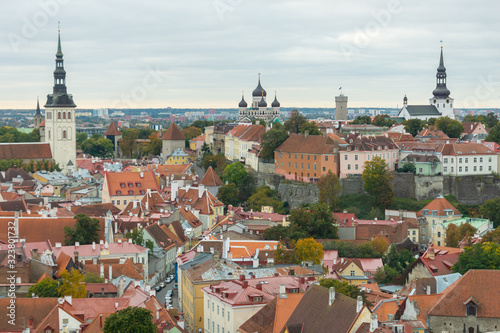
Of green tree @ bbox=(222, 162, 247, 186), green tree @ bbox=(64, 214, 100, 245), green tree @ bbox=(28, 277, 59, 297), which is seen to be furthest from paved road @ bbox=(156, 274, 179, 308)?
green tree @ bbox=(222, 162, 247, 186)

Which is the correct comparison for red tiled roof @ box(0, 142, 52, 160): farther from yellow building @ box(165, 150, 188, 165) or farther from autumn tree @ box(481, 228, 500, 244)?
autumn tree @ box(481, 228, 500, 244)

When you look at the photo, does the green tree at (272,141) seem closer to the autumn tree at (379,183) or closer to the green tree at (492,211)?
the autumn tree at (379,183)

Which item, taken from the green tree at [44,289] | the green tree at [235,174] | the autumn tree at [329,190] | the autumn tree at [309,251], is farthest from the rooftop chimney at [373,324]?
A: the green tree at [235,174]

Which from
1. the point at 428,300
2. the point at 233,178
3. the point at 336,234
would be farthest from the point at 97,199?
the point at 428,300

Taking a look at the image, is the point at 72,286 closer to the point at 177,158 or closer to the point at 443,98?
the point at 177,158

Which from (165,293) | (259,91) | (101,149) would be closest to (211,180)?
(165,293)

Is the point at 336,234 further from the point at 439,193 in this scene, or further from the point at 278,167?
the point at 278,167

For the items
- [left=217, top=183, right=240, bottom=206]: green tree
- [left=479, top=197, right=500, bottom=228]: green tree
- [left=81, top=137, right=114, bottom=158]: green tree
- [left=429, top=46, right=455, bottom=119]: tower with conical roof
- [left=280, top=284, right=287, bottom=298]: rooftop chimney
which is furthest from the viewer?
[left=81, top=137, right=114, bottom=158]: green tree
